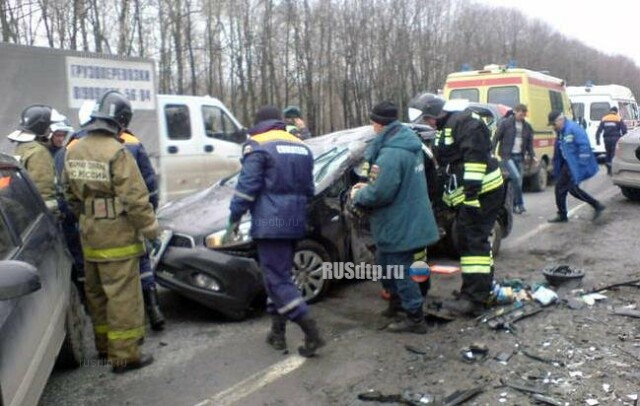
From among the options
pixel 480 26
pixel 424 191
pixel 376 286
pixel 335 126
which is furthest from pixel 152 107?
pixel 480 26

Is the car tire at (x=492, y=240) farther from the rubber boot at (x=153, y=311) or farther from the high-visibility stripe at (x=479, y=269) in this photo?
the rubber boot at (x=153, y=311)

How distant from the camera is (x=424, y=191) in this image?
4.66 meters

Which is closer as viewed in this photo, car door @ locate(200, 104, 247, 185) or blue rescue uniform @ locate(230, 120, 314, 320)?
blue rescue uniform @ locate(230, 120, 314, 320)

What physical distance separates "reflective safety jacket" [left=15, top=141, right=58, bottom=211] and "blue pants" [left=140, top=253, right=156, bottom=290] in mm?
1041

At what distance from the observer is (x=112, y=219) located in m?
4.04

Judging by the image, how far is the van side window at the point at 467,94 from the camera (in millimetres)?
13195

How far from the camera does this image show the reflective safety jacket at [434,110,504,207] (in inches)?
190

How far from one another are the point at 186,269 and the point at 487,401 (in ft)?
8.10

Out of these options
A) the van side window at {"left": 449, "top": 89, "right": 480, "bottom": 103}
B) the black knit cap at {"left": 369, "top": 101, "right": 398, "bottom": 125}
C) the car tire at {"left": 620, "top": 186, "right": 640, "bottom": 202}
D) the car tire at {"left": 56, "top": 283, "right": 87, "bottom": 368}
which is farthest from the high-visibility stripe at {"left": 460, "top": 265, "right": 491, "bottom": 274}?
the van side window at {"left": 449, "top": 89, "right": 480, "bottom": 103}

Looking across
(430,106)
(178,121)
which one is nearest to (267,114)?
(430,106)

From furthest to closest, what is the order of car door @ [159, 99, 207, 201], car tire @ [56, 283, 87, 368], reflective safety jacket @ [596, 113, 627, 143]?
reflective safety jacket @ [596, 113, 627, 143] < car door @ [159, 99, 207, 201] < car tire @ [56, 283, 87, 368]

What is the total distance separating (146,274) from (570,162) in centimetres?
631

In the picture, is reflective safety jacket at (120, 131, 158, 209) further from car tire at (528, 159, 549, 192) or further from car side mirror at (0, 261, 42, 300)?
car tire at (528, 159, 549, 192)

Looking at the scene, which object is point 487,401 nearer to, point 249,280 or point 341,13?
point 249,280
